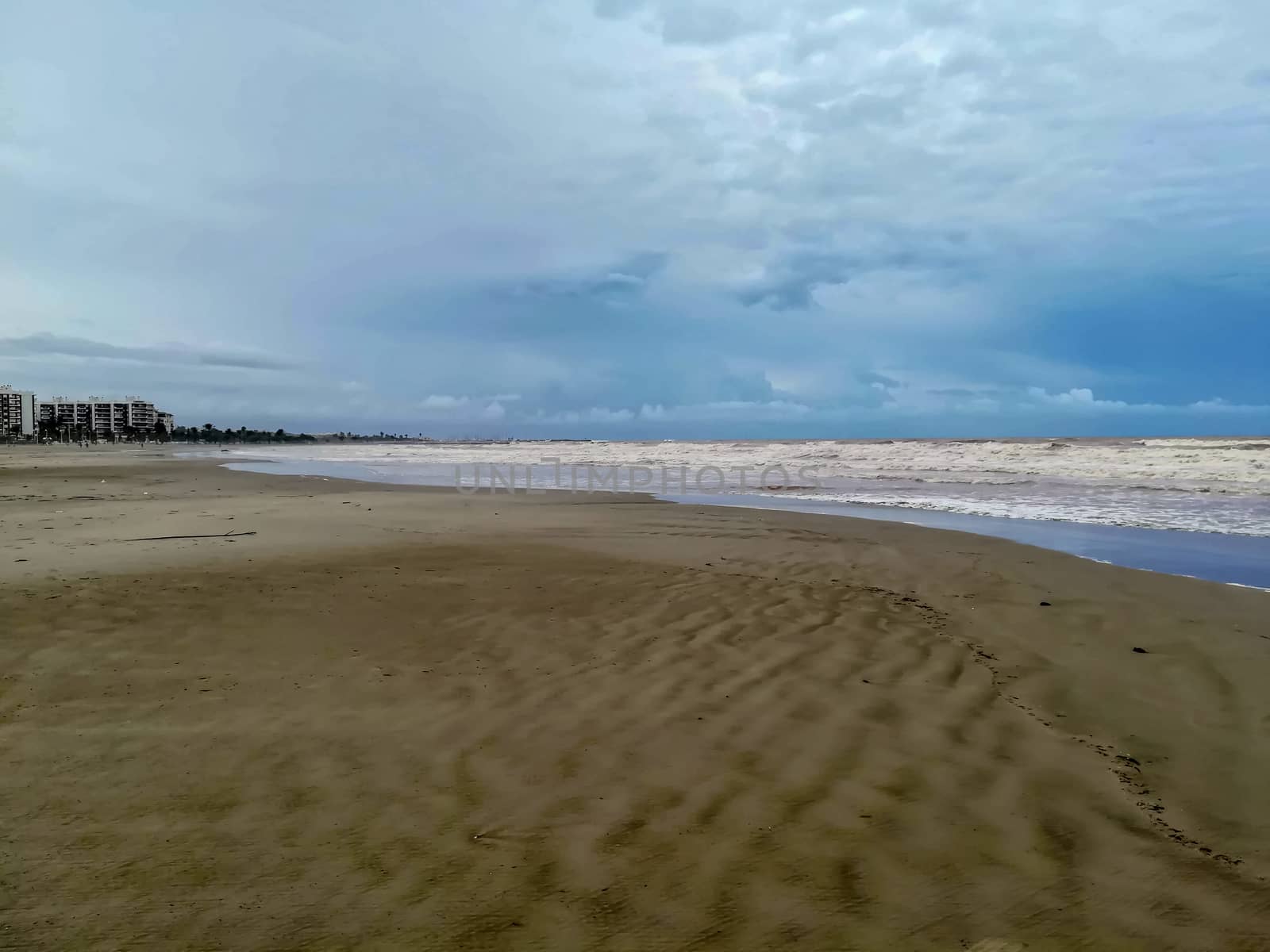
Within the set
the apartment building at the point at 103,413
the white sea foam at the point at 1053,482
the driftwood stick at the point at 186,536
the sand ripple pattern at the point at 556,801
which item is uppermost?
the apartment building at the point at 103,413

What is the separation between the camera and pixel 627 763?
3.71 m

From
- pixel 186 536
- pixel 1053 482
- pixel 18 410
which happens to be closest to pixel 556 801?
pixel 186 536

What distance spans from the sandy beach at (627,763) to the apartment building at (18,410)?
180862 mm

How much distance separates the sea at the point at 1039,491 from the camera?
434 inches

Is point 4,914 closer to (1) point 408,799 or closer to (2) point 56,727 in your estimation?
(1) point 408,799

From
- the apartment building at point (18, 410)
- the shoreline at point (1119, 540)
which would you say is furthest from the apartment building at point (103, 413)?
the shoreline at point (1119, 540)

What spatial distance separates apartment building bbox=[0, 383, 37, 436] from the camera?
474 ft

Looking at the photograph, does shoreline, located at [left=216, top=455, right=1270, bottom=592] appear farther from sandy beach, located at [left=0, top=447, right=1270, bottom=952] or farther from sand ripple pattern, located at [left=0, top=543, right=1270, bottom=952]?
sand ripple pattern, located at [left=0, top=543, right=1270, bottom=952]

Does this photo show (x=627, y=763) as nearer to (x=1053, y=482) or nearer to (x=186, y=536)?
(x=186, y=536)

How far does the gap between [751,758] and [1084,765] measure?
1831mm

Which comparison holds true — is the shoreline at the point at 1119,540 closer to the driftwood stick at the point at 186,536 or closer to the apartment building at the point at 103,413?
the driftwood stick at the point at 186,536

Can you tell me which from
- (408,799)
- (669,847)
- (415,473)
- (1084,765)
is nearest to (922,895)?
(669,847)

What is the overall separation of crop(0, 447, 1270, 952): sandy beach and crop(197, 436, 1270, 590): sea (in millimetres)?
3437

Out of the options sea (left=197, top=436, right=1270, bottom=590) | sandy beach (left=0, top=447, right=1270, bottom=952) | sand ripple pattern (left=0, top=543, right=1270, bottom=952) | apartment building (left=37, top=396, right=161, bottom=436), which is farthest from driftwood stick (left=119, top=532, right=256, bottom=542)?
apartment building (left=37, top=396, right=161, bottom=436)
